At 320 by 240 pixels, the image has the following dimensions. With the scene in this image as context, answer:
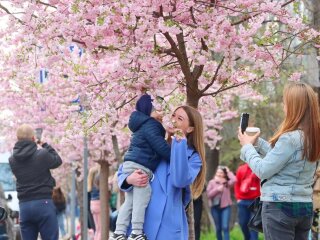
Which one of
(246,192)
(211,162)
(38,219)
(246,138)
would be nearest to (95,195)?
(246,192)

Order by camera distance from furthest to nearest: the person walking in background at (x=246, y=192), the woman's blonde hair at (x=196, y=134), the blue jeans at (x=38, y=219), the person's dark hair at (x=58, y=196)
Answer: the person's dark hair at (x=58, y=196), the person walking in background at (x=246, y=192), the blue jeans at (x=38, y=219), the woman's blonde hair at (x=196, y=134)

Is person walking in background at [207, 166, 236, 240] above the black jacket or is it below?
below

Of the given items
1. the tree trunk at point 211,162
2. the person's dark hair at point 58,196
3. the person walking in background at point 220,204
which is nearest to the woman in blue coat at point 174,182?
the person walking in background at point 220,204

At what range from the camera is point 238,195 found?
44.2 ft

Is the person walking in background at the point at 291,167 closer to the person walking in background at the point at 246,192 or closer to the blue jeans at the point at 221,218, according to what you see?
the person walking in background at the point at 246,192

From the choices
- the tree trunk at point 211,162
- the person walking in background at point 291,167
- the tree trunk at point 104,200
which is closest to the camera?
the person walking in background at point 291,167

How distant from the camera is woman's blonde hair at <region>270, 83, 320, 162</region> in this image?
585cm

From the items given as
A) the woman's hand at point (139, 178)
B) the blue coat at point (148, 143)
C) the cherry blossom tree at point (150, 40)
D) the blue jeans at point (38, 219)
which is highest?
the cherry blossom tree at point (150, 40)

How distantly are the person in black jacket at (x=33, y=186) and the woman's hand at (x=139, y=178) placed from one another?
350 cm

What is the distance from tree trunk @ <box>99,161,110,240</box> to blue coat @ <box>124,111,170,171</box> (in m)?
8.11

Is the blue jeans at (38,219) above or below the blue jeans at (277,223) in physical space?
below

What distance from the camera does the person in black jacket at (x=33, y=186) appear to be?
9.64 m

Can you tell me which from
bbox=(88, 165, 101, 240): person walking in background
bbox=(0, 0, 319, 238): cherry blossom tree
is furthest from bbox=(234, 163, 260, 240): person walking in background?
bbox=(0, 0, 319, 238): cherry blossom tree

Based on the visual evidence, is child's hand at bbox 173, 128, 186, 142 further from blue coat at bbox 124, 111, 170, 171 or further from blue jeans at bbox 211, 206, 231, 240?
blue jeans at bbox 211, 206, 231, 240
